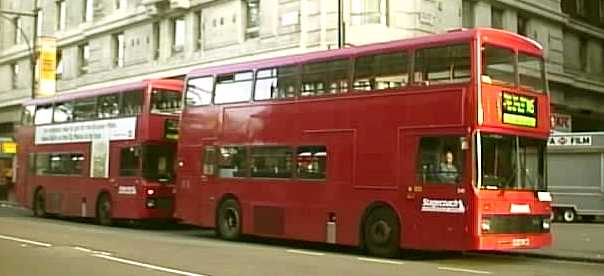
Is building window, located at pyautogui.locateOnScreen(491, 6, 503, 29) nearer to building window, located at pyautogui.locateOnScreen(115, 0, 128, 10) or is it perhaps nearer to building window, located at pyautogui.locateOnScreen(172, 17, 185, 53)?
building window, located at pyautogui.locateOnScreen(172, 17, 185, 53)

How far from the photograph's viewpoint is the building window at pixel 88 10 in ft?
151

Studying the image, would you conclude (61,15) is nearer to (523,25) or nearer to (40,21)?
(40,21)

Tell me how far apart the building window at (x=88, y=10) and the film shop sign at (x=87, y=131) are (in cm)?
1528

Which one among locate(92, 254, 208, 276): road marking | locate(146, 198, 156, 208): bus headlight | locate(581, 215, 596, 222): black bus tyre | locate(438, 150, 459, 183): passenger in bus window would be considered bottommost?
locate(92, 254, 208, 276): road marking

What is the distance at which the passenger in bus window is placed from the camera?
53.1ft

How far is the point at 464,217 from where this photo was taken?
15.8m

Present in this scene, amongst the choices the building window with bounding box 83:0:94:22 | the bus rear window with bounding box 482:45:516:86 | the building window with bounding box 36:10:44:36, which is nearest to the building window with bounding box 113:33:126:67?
the building window with bounding box 83:0:94:22

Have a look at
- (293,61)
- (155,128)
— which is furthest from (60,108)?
(293,61)

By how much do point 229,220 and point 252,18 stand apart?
1349 cm

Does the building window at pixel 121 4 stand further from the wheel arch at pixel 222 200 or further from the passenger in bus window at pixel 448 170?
the passenger in bus window at pixel 448 170

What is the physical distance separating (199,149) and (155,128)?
11.6ft

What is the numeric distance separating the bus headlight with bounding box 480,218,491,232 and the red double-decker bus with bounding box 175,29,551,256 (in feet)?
0.10

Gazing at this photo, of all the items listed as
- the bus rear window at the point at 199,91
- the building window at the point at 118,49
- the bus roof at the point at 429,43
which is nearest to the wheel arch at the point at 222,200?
the bus rear window at the point at 199,91

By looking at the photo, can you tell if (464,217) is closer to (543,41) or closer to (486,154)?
(486,154)
